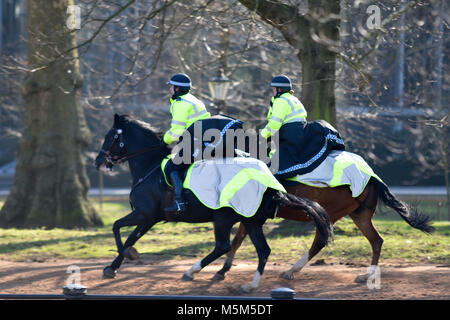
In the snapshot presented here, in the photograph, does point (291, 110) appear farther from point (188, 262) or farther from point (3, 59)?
point (3, 59)

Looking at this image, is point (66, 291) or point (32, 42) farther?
point (32, 42)

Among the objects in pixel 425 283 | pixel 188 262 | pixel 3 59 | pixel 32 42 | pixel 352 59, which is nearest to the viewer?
pixel 425 283

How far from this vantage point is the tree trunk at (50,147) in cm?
1541

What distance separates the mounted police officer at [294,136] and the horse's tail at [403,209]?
817 mm

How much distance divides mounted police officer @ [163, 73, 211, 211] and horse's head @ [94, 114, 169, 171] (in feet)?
1.44

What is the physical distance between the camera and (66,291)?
5.51m

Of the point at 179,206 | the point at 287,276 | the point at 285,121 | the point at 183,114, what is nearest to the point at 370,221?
the point at 287,276

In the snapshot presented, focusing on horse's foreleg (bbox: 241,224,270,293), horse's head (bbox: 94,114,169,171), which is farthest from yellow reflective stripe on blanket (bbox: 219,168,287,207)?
horse's head (bbox: 94,114,169,171)

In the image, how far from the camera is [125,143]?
378 inches

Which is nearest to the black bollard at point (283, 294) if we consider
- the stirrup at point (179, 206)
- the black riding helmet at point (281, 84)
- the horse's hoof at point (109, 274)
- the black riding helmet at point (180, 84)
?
the stirrup at point (179, 206)

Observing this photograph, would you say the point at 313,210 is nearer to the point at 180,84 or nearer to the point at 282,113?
the point at 282,113

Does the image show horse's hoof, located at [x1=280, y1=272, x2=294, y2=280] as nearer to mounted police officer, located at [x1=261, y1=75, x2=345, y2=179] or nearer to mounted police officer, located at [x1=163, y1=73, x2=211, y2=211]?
mounted police officer, located at [x1=261, y1=75, x2=345, y2=179]
